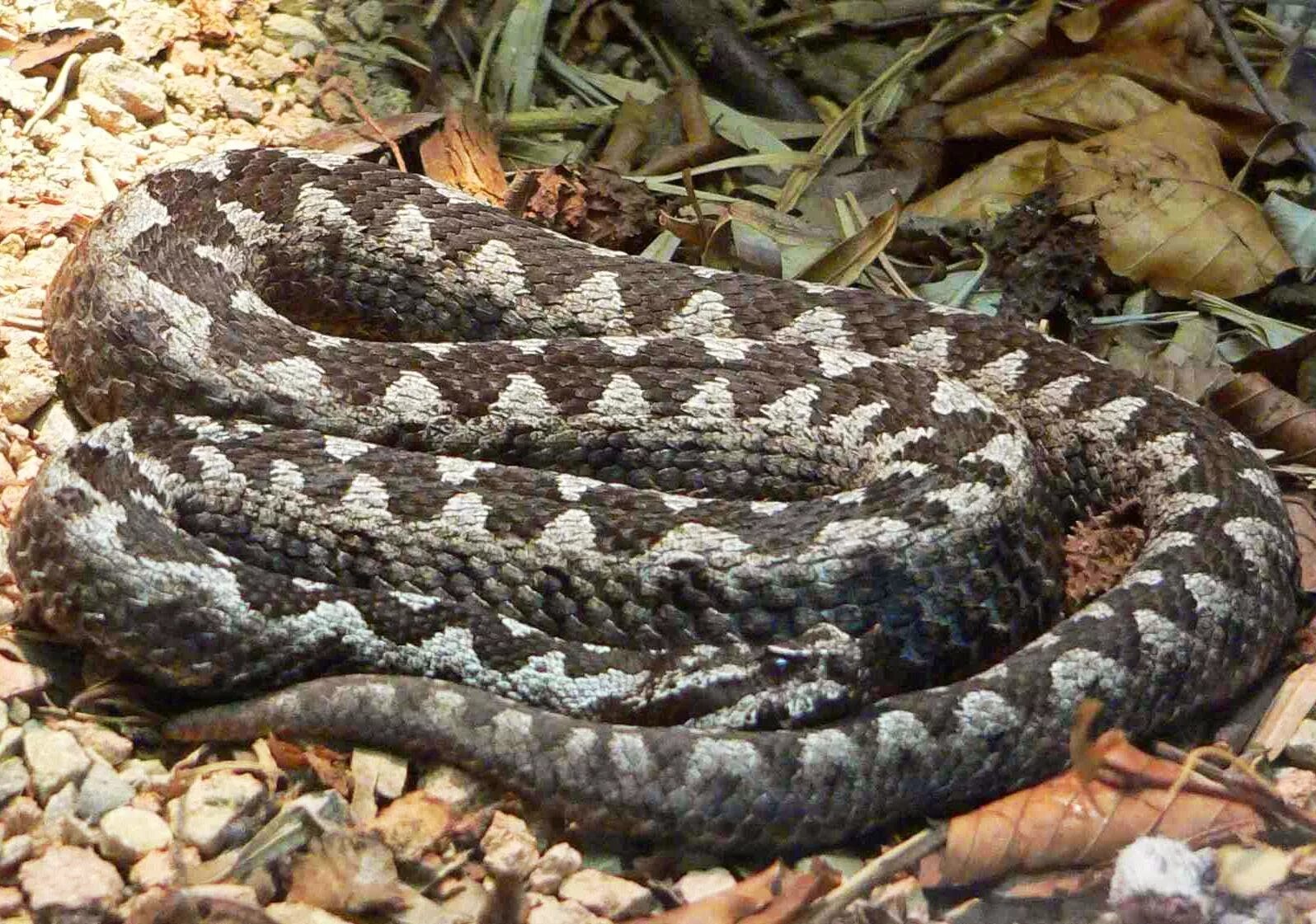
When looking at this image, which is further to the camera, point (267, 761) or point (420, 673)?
point (420, 673)

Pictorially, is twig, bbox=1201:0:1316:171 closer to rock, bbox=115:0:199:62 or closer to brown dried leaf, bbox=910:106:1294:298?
brown dried leaf, bbox=910:106:1294:298

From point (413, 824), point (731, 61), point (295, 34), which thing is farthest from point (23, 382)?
point (731, 61)

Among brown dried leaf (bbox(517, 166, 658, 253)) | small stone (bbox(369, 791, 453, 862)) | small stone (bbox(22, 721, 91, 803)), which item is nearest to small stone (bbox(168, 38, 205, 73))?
brown dried leaf (bbox(517, 166, 658, 253))

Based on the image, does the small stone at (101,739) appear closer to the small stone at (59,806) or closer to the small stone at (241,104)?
the small stone at (59,806)

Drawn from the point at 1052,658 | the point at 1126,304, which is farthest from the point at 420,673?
the point at 1126,304

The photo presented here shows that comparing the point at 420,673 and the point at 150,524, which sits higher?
the point at 150,524

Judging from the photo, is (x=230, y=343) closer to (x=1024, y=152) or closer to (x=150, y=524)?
(x=150, y=524)
